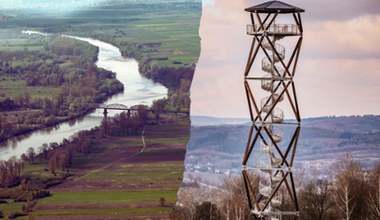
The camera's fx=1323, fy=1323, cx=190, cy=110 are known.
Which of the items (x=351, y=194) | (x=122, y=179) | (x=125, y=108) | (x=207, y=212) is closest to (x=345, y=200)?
(x=351, y=194)

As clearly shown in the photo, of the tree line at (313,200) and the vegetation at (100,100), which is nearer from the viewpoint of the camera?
the vegetation at (100,100)

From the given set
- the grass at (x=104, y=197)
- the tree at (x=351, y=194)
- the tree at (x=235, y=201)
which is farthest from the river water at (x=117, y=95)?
the tree at (x=351, y=194)

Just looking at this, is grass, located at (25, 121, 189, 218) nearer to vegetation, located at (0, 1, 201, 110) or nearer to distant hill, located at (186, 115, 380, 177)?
vegetation, located at (0, 1, 201, 110)

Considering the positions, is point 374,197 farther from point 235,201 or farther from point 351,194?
point 235,201

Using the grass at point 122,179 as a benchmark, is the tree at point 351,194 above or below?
below

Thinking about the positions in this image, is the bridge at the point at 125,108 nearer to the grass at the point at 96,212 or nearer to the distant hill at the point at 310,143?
the grass at the point at 96,212

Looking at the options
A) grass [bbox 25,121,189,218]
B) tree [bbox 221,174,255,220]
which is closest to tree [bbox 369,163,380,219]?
tree [bbox 221,174,255,220]

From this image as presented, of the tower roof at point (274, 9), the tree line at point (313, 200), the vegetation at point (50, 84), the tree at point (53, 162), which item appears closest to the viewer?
the tower roof at point (274, 9)
